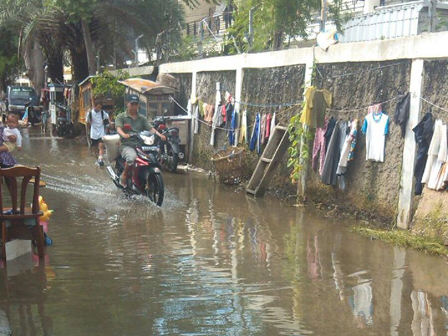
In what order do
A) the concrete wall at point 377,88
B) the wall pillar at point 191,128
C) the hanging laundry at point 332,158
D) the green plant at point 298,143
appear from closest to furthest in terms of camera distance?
the concrete wall at point 377,88 < the hanging laundry at point 332,158 < the green plant at point 298,143 < the wall pillar at point 191,128

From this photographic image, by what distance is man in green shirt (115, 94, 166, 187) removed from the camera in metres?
10.5

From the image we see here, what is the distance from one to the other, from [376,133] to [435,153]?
137 cm

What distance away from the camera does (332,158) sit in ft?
32.9

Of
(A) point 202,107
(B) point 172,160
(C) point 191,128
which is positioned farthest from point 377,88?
(C) point 191,128

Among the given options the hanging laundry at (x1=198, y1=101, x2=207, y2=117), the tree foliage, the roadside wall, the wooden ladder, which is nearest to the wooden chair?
the roadside wall

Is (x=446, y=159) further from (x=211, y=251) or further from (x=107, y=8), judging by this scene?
(x=107, y=8)

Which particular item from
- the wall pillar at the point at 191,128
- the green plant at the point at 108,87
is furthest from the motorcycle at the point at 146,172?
the green plant at the point at 108,87

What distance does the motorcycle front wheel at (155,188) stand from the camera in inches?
397

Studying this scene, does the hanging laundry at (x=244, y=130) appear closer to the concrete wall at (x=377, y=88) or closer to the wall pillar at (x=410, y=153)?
the concrete wall at (x=377, y=88)

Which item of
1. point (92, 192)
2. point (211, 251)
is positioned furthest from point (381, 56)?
point (92, 192)

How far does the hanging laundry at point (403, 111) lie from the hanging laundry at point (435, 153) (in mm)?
639

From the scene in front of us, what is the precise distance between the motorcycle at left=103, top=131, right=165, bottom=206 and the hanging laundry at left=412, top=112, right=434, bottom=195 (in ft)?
12.9

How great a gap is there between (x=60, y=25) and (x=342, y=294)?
22.4 m

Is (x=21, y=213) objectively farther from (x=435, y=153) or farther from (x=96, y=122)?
(x=96, y=122)
